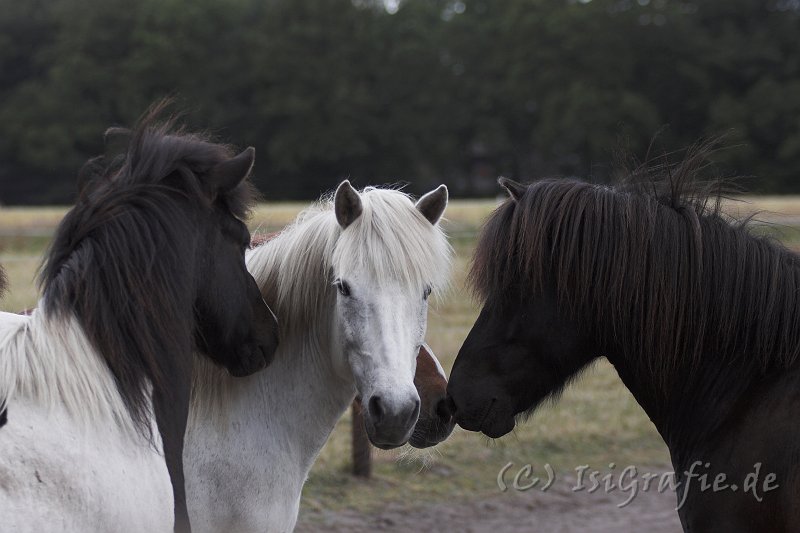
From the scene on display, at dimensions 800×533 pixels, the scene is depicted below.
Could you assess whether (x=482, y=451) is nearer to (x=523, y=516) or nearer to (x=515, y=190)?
(x=523, y=516)

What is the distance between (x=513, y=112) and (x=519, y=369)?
4617 cm

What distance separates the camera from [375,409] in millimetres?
3137

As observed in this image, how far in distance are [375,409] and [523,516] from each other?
362cm

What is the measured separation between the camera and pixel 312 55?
161 feet

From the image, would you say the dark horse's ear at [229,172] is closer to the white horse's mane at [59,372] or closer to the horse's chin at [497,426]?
the white horse's mane at [59,372]

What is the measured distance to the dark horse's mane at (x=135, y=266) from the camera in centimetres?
268

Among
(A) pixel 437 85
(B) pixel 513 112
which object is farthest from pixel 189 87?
(B) pixel 513 112

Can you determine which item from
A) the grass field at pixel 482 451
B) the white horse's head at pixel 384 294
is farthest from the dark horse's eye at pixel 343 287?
the grass field at pixel 482 451

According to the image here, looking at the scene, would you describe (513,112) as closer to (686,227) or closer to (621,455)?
(621,455)

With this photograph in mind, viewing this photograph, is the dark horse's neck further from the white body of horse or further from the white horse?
the white horse

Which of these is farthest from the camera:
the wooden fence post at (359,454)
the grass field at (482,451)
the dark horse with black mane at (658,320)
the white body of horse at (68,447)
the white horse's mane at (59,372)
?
the wooden fence post at (359,454)

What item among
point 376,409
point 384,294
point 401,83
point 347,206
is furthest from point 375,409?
point 401,83

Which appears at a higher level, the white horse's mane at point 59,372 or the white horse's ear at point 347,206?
the white horse's ear at point 347,206

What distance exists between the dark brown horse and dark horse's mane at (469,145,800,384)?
3.14 ft
